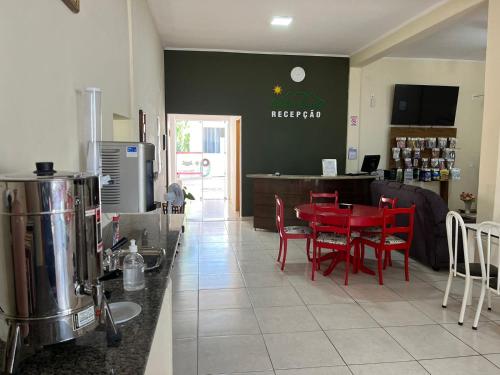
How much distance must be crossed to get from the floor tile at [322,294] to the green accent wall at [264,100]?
13.6 ft

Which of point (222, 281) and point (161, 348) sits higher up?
point (161, 348)

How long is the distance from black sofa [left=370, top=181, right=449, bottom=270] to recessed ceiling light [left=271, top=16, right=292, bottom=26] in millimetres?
3023

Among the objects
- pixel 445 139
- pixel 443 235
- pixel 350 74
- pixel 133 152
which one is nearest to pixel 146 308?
pixel 133 152

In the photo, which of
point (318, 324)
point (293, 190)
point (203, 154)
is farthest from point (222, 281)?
point (203, 154)

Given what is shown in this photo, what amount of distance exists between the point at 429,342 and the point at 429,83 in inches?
266

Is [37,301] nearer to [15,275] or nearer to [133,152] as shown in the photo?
[15,275]

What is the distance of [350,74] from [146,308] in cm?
766

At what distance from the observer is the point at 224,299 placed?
3730mm

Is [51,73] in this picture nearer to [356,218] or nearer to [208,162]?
[356,218]

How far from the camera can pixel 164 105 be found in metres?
7.64

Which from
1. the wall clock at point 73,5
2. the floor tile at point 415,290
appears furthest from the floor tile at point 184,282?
the wall clock at point 73,5

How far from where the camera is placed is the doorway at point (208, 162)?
29.4 ft

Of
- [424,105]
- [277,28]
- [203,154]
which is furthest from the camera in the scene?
[203,154]

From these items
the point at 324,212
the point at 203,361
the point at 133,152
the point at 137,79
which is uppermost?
the point at 137,79
